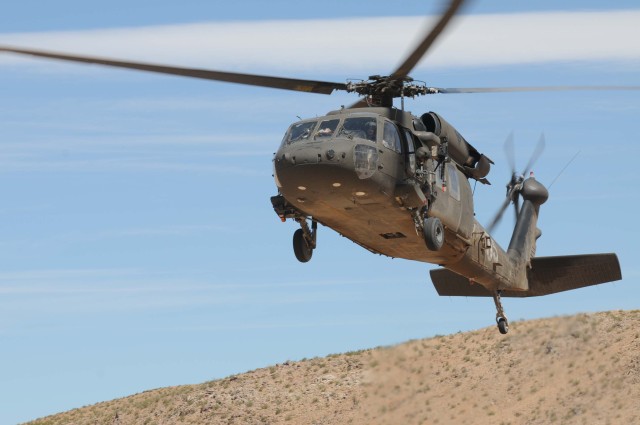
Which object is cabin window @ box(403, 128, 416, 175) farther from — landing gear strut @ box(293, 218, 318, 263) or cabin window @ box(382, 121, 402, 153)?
landing gear strut @ box(293, 218, 318, 263)

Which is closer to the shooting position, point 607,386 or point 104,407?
point 607,386

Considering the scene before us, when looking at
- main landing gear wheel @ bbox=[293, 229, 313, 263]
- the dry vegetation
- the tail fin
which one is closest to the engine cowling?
main landing gear wheel @ bbox=[293, 229, 313, 263]

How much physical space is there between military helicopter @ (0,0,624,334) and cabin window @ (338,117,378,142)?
0.02 meters

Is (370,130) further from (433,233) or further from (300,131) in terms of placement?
(433,233)

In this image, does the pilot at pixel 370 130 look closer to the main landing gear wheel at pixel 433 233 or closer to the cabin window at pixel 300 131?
the cabin window at pixel 300 131

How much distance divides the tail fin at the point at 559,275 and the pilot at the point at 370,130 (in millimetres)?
10161

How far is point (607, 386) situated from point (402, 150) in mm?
37697

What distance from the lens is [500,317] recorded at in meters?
29.7

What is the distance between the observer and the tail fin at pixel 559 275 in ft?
105

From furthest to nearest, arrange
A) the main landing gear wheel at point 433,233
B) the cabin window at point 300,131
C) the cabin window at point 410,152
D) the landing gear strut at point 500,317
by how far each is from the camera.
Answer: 1. the landing gear strut at point 500,317
2. the main landing gear wheel at point 433,233
3. the cabin window at point 410,152
4. the cabin window at point 300,131

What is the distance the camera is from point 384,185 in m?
23.1

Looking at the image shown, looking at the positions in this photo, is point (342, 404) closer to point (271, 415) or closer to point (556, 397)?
point (271, 415)

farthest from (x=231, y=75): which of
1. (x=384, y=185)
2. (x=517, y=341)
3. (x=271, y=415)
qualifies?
(x=517, y=341)

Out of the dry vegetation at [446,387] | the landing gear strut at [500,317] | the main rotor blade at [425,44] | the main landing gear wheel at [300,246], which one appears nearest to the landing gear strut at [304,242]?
the main landing gear wheel at [300,246]
